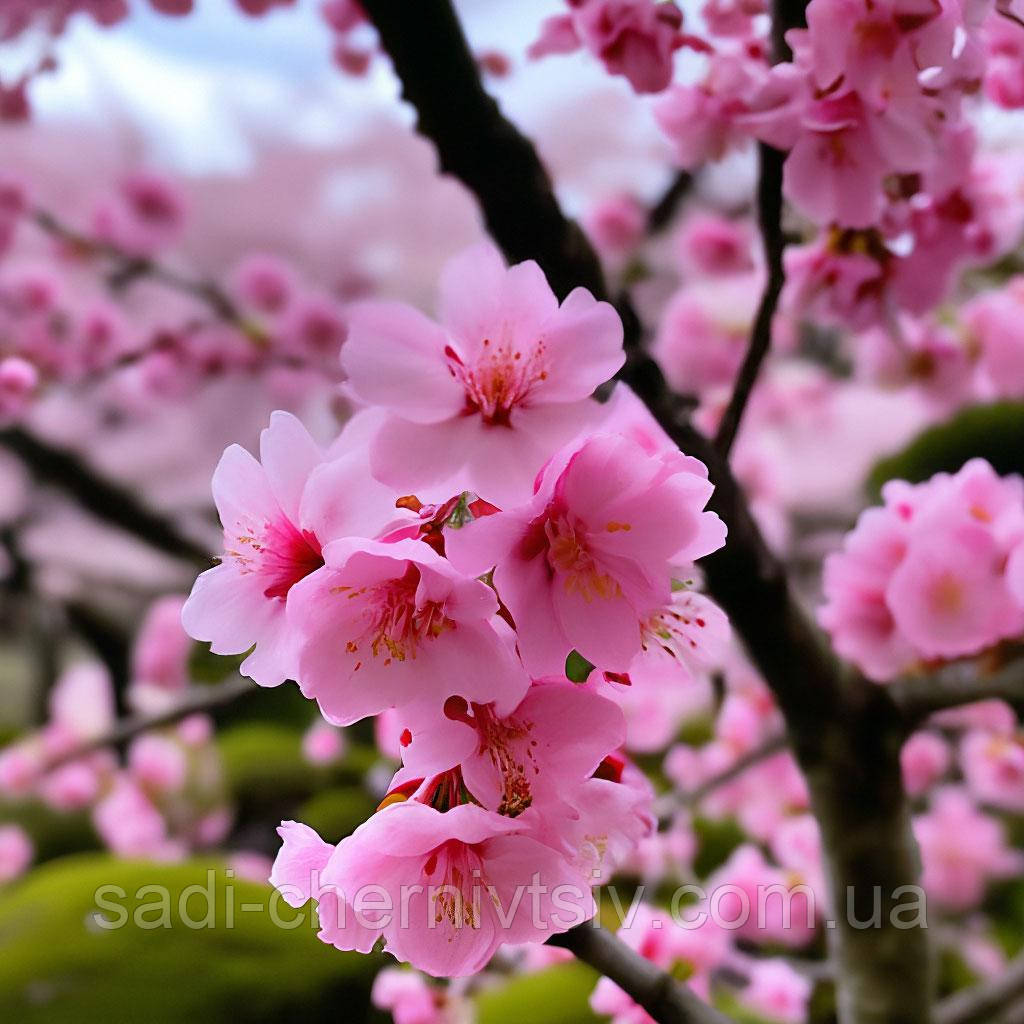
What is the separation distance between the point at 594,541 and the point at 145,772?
6.62ft

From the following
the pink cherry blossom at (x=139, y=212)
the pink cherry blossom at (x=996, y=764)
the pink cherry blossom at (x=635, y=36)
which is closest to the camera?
the pink cherry blossom at (x=635, y=36)

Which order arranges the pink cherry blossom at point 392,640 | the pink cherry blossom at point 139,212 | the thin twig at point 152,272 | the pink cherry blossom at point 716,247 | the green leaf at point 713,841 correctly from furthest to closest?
the pink cherry blossom at point 139,212, the green leaf at point 713,841, the thin twig at point 152,272, the pink cherry blossom at point 716,247, the pink cherry blossom at point 392,640

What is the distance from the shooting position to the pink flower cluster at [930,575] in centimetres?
47

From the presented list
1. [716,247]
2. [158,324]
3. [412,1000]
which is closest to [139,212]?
[158,324]

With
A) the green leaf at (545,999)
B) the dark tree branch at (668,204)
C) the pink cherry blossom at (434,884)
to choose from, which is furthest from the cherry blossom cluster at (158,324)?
the pink cherry blossom at (434,884)

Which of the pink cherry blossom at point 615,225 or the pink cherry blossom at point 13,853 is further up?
the pink cherry blossom at point 615,225

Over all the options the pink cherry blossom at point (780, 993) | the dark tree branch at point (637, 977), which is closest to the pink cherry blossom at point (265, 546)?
the dark tree branch at point (637, 977)

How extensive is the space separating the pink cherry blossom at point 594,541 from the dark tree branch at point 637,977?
0.15 m

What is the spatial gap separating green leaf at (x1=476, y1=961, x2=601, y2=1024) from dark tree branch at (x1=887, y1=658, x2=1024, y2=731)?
0.45 meters

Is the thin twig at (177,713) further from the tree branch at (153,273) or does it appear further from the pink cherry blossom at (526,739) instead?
the tree branch at (153,273)

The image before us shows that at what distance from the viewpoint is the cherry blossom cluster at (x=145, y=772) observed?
1.77 m

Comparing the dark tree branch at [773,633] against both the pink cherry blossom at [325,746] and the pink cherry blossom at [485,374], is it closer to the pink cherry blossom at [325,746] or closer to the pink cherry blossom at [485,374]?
the pink cherry blossom at [485,374]

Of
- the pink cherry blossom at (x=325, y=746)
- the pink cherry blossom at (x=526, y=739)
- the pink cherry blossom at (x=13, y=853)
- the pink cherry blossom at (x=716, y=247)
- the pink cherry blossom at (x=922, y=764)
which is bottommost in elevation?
the pink cherry blossom at (x=526, y=739)

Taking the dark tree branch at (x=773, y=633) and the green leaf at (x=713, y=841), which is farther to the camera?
the green leaf at (x=713, y=841)
